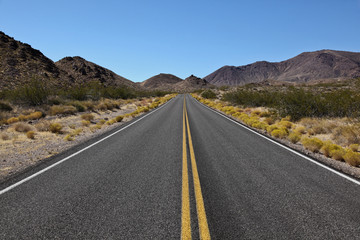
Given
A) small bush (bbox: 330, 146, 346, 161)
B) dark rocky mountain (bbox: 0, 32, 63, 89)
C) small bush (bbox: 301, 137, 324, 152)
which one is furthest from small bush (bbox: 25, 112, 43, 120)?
dark rocky mountain (bbox: 0, 32, 63, 89)

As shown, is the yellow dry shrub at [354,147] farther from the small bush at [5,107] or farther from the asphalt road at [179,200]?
the small bush at [5,107]

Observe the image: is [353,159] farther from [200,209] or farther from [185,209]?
[185,209]

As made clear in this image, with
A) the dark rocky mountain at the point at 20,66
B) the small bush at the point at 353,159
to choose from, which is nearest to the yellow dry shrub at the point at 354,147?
the small bush at the point at 353,159

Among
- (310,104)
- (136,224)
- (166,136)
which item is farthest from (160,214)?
(310,104)

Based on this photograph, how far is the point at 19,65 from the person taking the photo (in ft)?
140

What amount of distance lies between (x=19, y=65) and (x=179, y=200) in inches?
2149

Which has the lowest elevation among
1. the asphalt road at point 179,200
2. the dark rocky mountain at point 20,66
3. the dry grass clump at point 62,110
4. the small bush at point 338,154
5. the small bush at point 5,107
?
the asphalt road at point 179,200

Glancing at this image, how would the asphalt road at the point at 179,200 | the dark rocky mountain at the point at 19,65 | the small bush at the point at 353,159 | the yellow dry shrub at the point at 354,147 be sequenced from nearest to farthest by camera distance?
the asphalt road at the point at 179,200, the small bush at the point at 353,159, the yellow dry shrub at the point at 354,147, the dark rocky mountain at the point at 19,65

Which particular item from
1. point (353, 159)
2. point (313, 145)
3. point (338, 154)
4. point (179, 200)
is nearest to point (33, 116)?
point (179, 200)

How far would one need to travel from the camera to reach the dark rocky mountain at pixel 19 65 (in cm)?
3622

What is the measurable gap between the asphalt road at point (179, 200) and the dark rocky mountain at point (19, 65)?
3768 cm

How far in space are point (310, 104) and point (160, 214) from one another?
1400cm

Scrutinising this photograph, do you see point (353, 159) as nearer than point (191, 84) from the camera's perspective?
Yes

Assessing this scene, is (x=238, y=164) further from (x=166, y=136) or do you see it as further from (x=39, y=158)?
(x=39, y=158)
